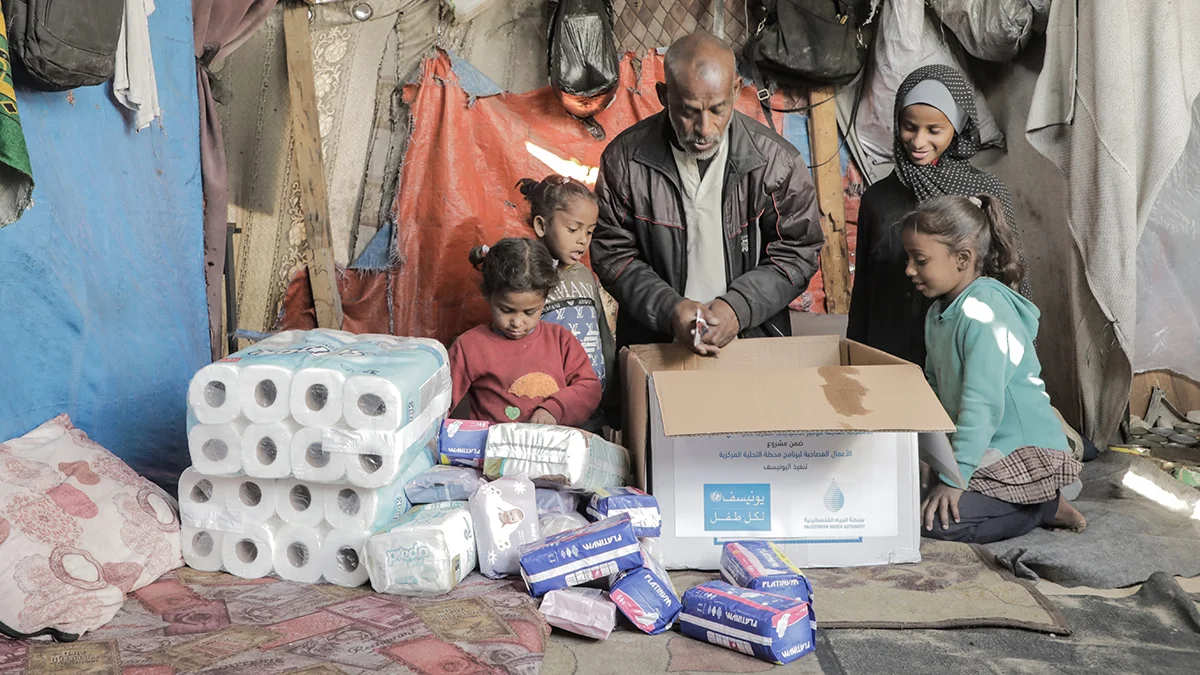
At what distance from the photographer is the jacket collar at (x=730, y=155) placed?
3.18 meters

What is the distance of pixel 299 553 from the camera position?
251 cm

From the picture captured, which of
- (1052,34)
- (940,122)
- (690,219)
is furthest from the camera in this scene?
(1052,34)

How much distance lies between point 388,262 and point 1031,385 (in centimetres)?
311

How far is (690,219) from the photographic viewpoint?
3.23 metres

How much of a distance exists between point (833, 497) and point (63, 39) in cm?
230

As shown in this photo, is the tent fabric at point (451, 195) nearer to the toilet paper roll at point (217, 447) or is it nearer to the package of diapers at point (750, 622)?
the toilet paper roll at point (217, 447)

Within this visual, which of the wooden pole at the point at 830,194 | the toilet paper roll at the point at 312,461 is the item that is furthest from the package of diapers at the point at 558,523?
the wooden pole at the point at 830,194

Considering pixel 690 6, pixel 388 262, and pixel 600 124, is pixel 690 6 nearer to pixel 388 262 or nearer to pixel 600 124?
pixel 600 124

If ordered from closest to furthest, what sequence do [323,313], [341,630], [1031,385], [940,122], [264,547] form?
[341,630] → [264,547] → [1031,385] → [940,122] → [323,313]

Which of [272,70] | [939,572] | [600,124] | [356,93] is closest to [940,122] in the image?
[939,572]

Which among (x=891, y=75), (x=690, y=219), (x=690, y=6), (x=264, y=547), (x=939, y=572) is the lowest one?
(x=939, y=572)

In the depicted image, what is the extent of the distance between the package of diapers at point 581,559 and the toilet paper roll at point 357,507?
39 cm

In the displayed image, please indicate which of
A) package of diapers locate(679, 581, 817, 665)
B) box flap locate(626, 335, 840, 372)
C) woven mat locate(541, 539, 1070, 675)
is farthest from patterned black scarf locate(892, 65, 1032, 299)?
package of diapers locate(679, 581, 817, 665)

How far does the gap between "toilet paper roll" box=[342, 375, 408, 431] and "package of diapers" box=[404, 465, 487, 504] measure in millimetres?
292
